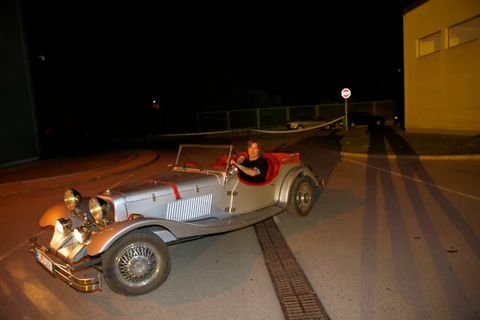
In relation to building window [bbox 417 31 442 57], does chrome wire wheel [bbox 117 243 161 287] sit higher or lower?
lower

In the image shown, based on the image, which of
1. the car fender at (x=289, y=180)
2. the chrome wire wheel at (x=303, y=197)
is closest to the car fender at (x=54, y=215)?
the car fender at (x=289, y=180)

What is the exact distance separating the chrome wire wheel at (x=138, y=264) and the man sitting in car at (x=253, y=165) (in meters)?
1.95

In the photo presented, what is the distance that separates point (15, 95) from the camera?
17.6m

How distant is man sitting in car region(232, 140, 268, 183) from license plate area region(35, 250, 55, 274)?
2.73 m

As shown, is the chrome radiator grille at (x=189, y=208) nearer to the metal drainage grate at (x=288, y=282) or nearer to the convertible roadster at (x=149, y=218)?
the convertible roadster at (x=149, y=218)

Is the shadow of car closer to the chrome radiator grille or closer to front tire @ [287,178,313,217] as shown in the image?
front tire @ [287,178,313,217]

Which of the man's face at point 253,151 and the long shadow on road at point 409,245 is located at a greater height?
the man's face at point 253,151

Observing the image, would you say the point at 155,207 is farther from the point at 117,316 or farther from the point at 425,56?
the point at 425,56

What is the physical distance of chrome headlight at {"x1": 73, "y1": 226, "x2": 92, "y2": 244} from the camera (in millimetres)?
4371

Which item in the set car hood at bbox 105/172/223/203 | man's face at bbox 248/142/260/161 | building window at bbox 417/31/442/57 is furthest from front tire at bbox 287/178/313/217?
building window at bbox 417/31/442/57

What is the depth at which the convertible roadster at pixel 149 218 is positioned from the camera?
4156mm

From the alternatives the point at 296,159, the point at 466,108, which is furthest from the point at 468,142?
the point at 296,159

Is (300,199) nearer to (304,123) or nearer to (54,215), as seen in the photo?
(54,215)

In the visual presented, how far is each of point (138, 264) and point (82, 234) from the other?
28.9 inches
